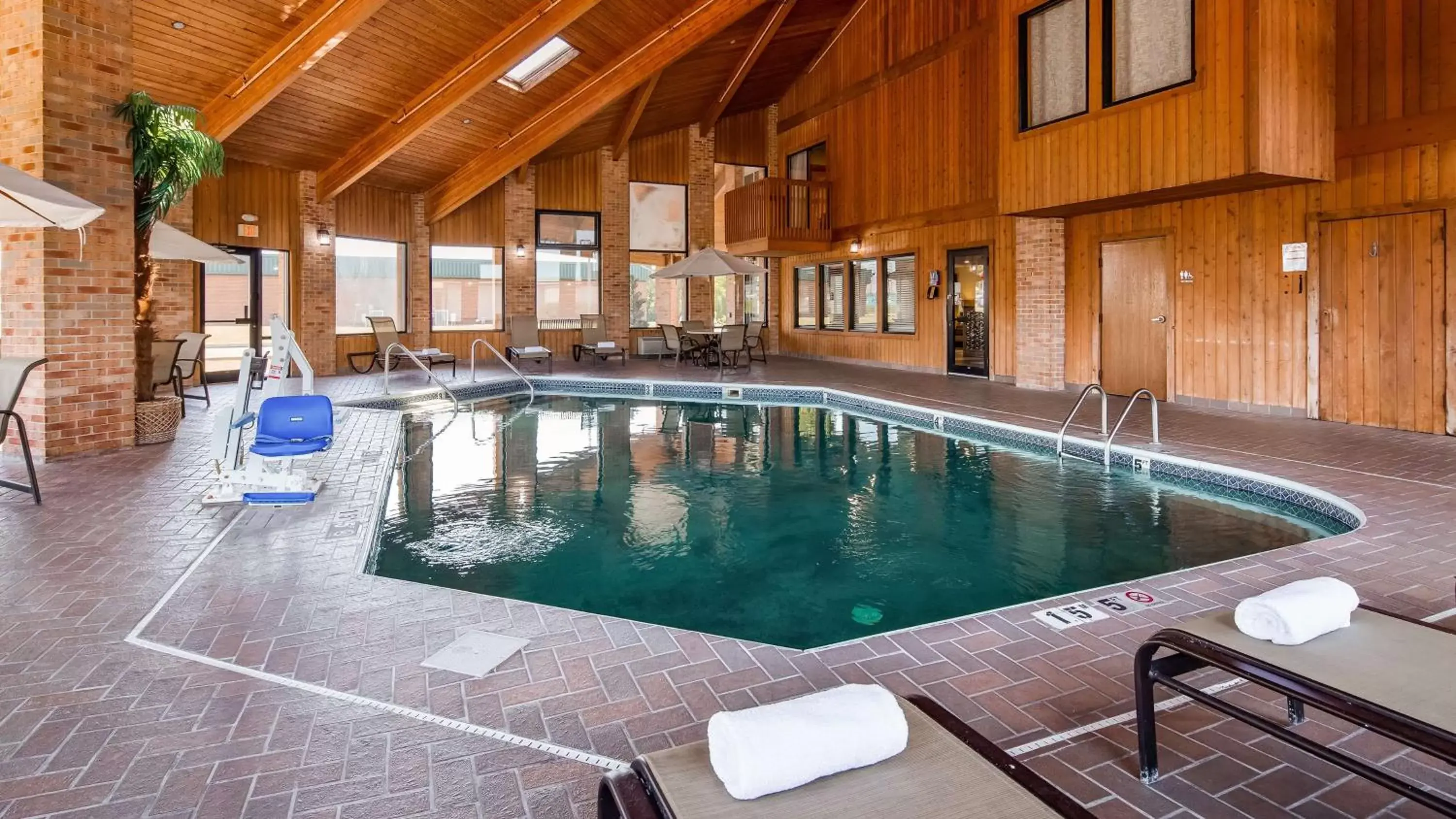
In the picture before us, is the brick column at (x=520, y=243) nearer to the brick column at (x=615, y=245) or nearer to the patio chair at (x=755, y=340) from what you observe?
the brick column at (x=615, y=245)

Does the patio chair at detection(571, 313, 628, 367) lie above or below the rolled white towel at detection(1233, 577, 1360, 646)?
above

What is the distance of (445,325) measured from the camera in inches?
619

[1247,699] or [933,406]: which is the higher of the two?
[933,406]

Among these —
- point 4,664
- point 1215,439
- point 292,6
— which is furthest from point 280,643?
point 292,6

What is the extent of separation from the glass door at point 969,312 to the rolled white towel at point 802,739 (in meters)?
11.4

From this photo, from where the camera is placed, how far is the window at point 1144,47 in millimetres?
7730

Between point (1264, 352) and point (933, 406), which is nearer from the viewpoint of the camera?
point (1264, 352)

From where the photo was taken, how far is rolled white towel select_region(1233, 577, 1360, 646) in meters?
1.94

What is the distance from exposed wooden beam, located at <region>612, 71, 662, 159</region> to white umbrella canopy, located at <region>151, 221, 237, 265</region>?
673 centimetres

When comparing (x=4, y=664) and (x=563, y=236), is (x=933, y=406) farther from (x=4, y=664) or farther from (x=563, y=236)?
(x=563, y=236)

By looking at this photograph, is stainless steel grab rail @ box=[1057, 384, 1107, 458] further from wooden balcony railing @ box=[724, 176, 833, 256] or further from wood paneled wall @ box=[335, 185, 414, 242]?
wood paneled wall @ box=[335, 185, 414, 242]

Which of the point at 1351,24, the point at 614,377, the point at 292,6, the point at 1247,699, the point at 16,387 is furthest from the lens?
the point at 614,377

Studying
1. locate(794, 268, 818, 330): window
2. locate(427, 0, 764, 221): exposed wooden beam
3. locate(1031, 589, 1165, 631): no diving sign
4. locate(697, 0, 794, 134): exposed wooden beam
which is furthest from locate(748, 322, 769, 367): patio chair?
locate(1031, 589, 1165, 631): no diving sign

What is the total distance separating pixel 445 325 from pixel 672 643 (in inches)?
550
